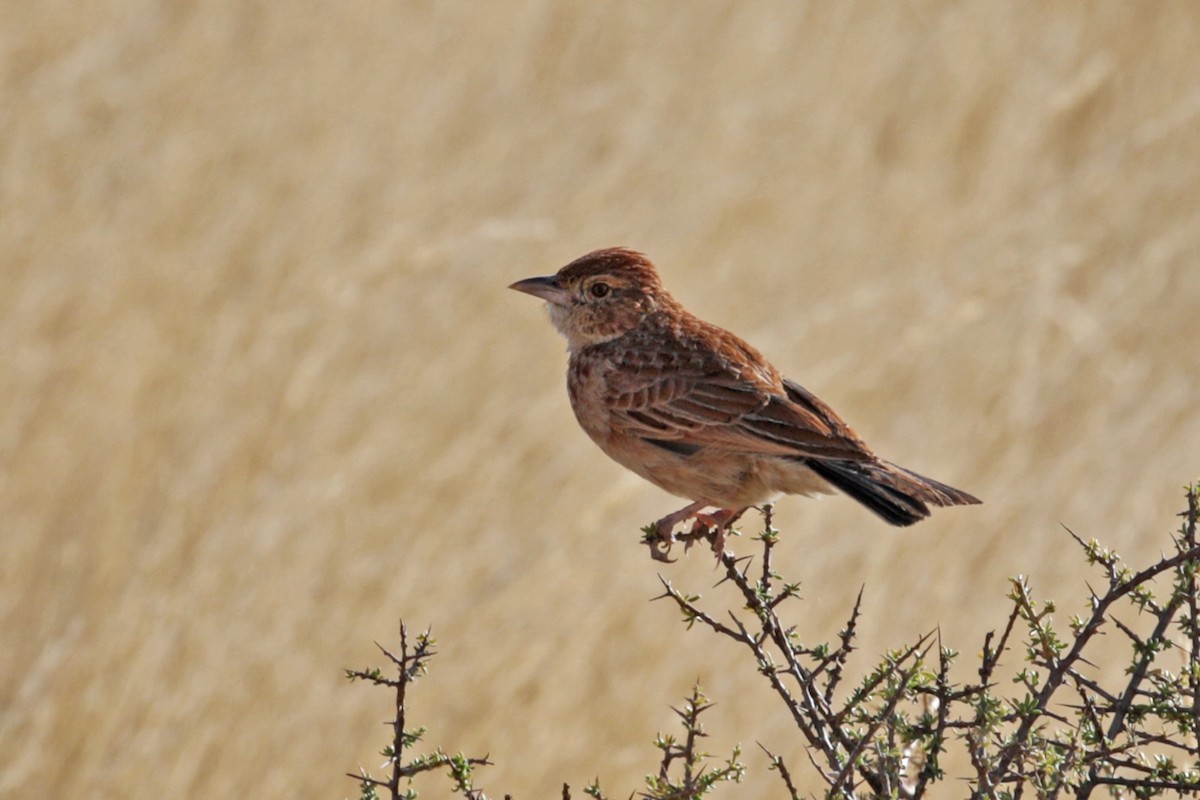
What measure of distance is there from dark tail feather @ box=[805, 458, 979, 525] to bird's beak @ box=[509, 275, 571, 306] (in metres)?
1.09

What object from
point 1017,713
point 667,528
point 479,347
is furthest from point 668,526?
point 479,347

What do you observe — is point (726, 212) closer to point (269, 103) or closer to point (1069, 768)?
point (269, 103)

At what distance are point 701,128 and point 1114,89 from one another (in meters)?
2.55

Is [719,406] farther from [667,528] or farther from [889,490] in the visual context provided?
[889,490]

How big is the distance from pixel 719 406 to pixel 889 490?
547 mm

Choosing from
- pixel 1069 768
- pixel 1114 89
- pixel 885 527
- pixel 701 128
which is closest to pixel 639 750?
pixel 885 527

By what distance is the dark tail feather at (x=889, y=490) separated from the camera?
348 cm

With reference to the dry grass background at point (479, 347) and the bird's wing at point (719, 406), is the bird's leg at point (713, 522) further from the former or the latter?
the dry grass background at point (479, 347)

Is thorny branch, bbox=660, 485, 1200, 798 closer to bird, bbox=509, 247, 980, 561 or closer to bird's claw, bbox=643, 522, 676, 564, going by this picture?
bird, bbox=509, 247, 980, 561

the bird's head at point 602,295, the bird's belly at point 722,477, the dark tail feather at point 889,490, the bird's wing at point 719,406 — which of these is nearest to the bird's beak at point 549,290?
the bird's head at point 602,295

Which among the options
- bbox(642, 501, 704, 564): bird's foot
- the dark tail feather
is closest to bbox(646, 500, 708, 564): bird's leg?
bbox(642, 501, 704, 564): bird's foot

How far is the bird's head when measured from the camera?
4348mm

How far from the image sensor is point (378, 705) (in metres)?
5.68

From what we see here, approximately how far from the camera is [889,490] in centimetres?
353
